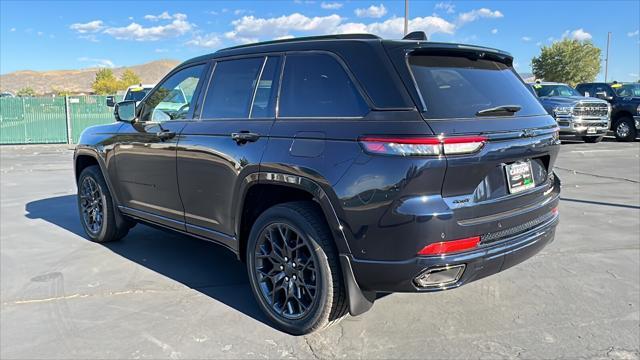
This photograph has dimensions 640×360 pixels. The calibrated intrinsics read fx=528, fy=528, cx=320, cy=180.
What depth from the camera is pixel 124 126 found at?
17.1 feet

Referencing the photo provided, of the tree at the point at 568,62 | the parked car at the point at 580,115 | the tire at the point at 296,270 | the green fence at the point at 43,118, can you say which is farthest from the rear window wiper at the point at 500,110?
the tree at the point at 568,62

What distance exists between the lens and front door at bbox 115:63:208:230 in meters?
4.48

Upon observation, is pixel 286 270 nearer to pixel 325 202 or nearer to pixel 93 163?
pixel 325 202

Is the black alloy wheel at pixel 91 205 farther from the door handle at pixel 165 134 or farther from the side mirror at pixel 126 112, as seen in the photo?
the door handle at pixel 165 134

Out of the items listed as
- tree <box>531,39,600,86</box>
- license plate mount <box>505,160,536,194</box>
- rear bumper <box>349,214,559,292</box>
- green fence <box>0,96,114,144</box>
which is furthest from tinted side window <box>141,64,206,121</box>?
tree <box>531,39,600,86</box>

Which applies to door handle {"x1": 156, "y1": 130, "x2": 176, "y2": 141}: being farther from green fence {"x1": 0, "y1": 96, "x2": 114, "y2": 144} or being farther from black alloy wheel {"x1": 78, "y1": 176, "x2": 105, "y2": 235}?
green fence {"x1": 0, "y1": 96, "x2": 114, "y2": 144}

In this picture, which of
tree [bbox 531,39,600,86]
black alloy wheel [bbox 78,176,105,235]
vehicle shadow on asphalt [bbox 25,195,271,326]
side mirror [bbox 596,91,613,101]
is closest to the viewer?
vehicle shadow on asphalt [bbox 25,195,271,326]

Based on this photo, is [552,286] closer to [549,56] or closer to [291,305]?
[291,305]

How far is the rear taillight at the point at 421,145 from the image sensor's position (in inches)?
112

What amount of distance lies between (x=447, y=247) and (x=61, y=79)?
13440 centimetres

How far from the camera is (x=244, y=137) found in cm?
373

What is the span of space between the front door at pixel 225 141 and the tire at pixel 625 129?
17.7 meters

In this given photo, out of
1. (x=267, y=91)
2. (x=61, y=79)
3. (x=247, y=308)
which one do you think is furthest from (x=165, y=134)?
(x=61, y=79)

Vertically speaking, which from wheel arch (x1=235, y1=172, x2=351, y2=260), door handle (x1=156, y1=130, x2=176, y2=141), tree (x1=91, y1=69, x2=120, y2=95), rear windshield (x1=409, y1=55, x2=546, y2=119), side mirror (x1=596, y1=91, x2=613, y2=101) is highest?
tree (x1=91, y1=69, x2=120, y2=95)
